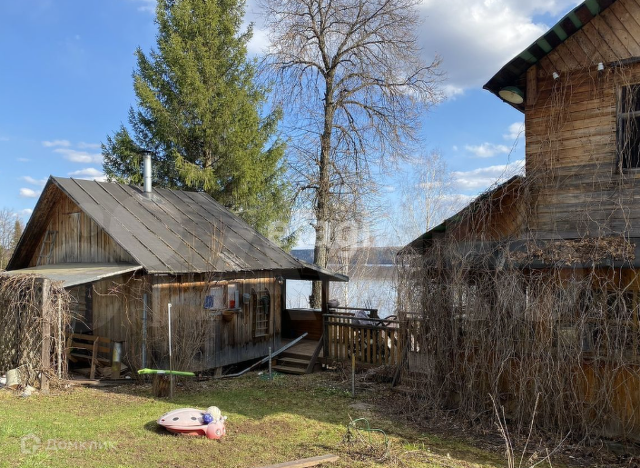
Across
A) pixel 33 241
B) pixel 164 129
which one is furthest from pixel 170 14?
pixel 33 241

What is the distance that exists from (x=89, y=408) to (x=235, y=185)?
14049 millimetres

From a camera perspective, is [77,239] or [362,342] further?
[77,239]

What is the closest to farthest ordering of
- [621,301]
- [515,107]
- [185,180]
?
[621,301] → [515,107] → [185,180]

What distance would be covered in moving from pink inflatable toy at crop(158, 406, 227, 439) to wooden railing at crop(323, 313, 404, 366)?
470 centimetres

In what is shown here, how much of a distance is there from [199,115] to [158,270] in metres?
11.5

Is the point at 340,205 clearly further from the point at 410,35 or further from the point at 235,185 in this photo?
the point at 410,35

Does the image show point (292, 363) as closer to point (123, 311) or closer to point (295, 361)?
point (295, 361)

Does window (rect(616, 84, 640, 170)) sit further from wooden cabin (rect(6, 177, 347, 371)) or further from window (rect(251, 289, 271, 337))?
window (rect(251, 289, 271, 337))

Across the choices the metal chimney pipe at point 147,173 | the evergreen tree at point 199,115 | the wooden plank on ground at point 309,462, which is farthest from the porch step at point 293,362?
the evergreen tree at point 199,115

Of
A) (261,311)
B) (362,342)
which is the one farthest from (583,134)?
(261,311)

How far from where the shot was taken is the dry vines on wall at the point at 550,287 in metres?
7.01

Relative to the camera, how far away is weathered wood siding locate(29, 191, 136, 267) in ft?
42.2

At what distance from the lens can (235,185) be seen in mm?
21766

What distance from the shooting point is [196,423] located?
282 inches
